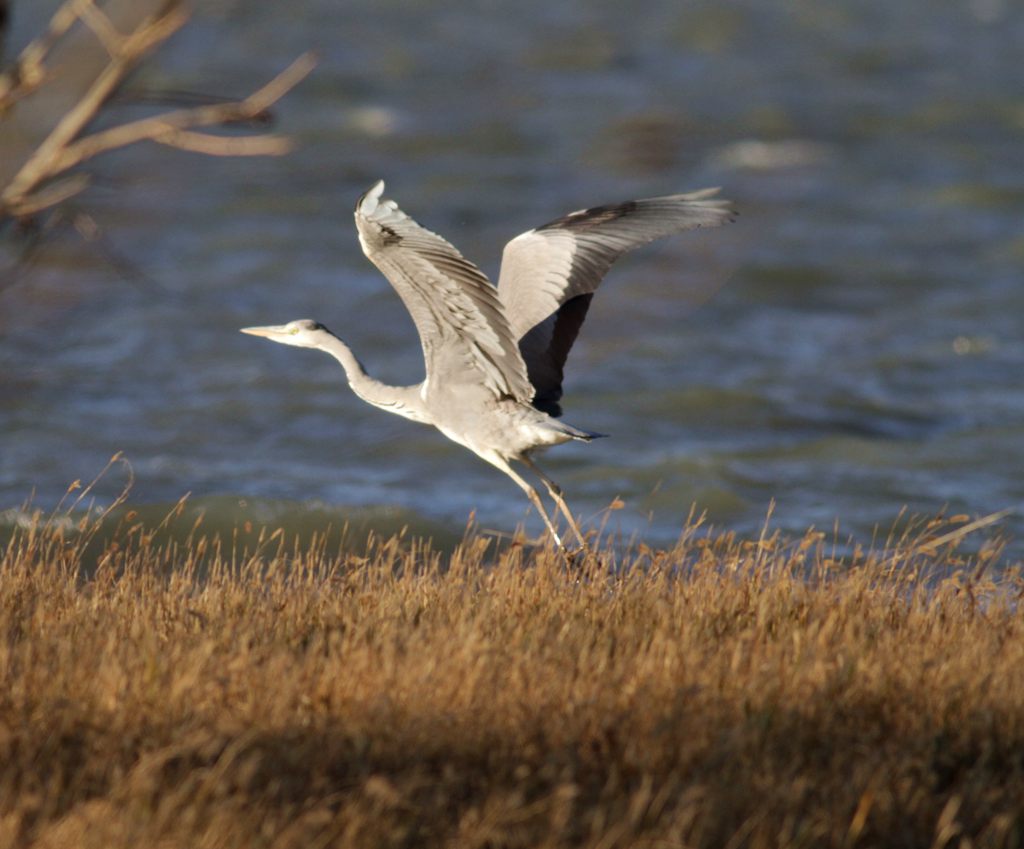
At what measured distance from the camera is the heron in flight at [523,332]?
755 centimetres

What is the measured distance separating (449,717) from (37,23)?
28.7 m

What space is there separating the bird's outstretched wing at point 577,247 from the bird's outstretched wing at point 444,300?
199mm

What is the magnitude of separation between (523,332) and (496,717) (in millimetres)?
3431

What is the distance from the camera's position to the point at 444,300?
7246 millimetres

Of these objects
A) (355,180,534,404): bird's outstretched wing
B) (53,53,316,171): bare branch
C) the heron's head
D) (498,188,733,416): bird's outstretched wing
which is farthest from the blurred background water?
(498,188,733,416): bird's outstretched wing

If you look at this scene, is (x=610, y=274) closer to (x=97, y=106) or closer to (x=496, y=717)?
(x=496, y=717)

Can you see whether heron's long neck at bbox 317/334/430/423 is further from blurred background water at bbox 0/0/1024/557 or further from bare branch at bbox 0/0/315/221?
bare branch at bbox 0/0/315/221

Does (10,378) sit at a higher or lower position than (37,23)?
lower

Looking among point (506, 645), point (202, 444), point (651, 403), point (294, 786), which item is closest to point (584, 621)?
point (506, 645)

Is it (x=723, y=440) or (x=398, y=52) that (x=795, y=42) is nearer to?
(x=398, y=52)

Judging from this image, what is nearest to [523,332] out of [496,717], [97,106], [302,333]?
[302,333]

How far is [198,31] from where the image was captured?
103ft

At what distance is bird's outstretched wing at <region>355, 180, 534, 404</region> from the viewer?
6.67 m

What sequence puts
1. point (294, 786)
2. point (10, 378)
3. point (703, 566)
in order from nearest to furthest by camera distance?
point (294, 786) < point (703, 566) < point (10, 378)
